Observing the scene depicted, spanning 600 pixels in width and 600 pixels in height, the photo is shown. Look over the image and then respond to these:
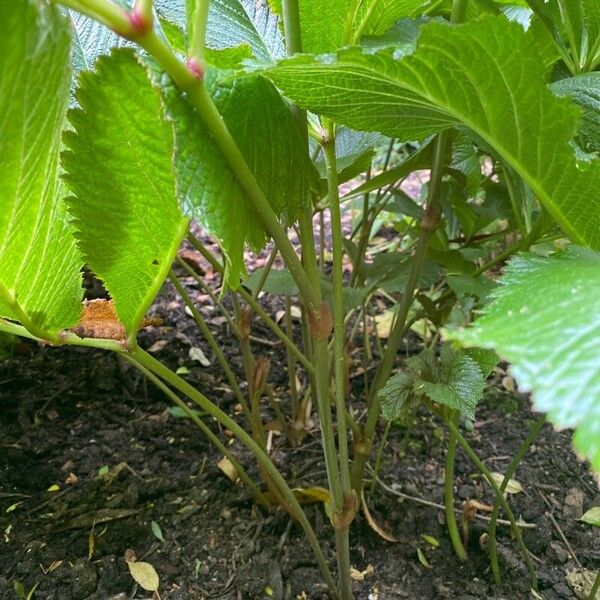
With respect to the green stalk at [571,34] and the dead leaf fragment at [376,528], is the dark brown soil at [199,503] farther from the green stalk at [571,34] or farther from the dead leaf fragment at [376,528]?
the green stalk at [571,34]

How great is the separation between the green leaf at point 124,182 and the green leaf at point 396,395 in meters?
0.25

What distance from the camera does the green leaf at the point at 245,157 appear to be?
14.0 inches

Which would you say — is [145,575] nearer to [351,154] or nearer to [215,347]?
[215,347]

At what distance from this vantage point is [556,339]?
294mm

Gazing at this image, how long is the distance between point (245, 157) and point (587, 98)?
0.27m

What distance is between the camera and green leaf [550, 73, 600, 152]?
475mm

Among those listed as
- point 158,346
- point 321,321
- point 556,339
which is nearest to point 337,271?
point 321,321

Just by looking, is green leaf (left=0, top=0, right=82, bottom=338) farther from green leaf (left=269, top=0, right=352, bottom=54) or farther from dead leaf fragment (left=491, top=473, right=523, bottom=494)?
dead leaf fragment (left=491, top=473, right=523, bottom=494)

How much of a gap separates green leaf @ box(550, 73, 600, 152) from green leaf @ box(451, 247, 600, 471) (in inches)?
6.9

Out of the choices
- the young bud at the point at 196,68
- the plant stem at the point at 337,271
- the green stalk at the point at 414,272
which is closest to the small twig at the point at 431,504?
the green stalk at the point at 414,272

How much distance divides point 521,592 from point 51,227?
69 centimetres

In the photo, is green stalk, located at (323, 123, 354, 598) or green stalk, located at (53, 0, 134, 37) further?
green stalk, located at (323, 123, 354, 598)

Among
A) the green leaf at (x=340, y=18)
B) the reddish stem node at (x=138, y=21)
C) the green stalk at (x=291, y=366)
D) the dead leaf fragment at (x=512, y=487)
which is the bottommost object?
the dead leaf fragment at (x=512, y=487)

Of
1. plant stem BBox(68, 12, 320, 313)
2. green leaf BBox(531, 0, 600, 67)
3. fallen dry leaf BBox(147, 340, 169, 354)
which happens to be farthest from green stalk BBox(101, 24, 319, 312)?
fallen dry leaf BBox(147, 340, 169, 354)
